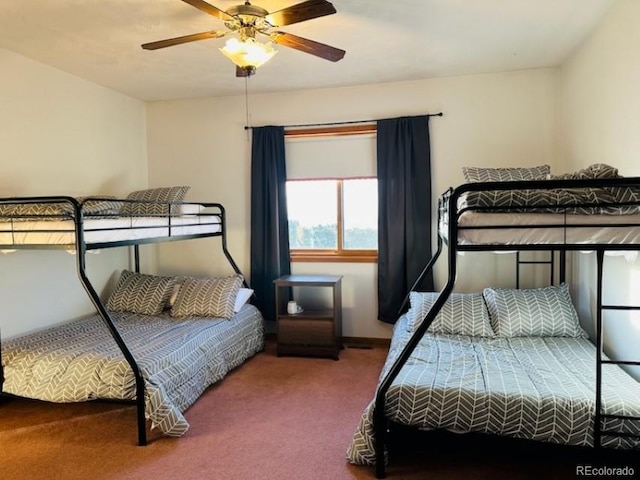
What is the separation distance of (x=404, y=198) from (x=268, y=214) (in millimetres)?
1331

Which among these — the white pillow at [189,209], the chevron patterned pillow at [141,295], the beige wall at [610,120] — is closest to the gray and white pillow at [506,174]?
the beige wall at [610,120]

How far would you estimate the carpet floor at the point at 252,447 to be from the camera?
7.08 ft

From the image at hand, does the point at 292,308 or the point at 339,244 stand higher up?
the point at 339,244

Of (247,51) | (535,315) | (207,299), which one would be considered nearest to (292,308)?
(207,299)

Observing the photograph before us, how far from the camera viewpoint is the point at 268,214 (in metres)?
4.26

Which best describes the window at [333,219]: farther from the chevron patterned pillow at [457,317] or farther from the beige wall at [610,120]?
the beige wall at [610,120]

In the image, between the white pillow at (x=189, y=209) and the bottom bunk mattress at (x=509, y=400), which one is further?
the white pillow at (x=189, y=209)

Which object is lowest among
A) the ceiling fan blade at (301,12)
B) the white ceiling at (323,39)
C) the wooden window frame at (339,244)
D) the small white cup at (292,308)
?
the small white cup at (292,308)

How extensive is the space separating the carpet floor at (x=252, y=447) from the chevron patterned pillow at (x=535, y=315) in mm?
960

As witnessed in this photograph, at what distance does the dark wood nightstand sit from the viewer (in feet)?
12.5

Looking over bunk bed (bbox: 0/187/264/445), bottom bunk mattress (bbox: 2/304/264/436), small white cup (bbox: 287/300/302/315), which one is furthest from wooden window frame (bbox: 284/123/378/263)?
bottom bunk mattress (bbox: 2/304/264/436)

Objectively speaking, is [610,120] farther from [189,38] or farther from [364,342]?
[364,342]

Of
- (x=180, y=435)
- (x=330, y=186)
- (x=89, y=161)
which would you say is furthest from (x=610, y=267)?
(x=89, y=161)

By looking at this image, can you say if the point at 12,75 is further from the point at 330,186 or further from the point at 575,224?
the point at 575,224
